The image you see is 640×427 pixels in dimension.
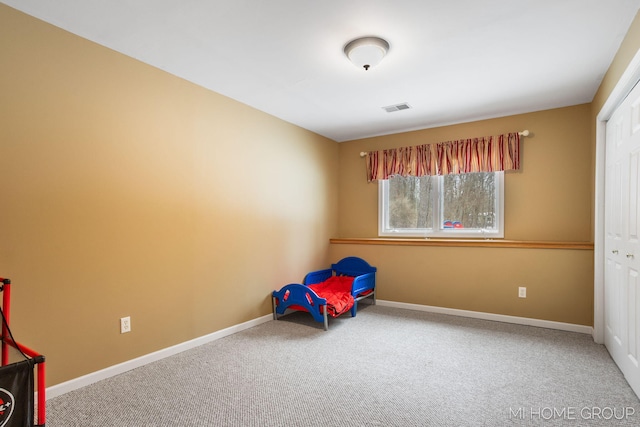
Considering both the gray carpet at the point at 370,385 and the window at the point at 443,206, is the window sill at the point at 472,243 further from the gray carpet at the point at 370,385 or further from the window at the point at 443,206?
the gray carpet at the point at 370,385

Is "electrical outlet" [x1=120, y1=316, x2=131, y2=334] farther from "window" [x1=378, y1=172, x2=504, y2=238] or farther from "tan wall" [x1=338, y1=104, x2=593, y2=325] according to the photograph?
"window" [x1=378, y1=172, x2=504, y2=238]

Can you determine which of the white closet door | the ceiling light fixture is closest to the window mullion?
the white closet door

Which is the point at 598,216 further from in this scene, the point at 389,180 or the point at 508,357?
the point at 389,180

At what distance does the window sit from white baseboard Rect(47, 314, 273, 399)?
2354 millimetres

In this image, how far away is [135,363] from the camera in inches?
103

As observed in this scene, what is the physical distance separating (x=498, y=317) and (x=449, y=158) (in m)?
1.90

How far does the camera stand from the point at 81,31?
230cm

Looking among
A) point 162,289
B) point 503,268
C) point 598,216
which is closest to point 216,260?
point 162,289

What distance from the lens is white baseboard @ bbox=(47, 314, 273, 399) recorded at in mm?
2215

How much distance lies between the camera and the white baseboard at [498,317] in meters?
3.43

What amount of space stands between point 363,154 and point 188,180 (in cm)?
260

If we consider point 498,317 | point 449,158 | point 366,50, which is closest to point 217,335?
point 366,50

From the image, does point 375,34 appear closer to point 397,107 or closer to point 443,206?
point 397,107

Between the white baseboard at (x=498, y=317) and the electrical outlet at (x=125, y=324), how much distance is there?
9.82ft
